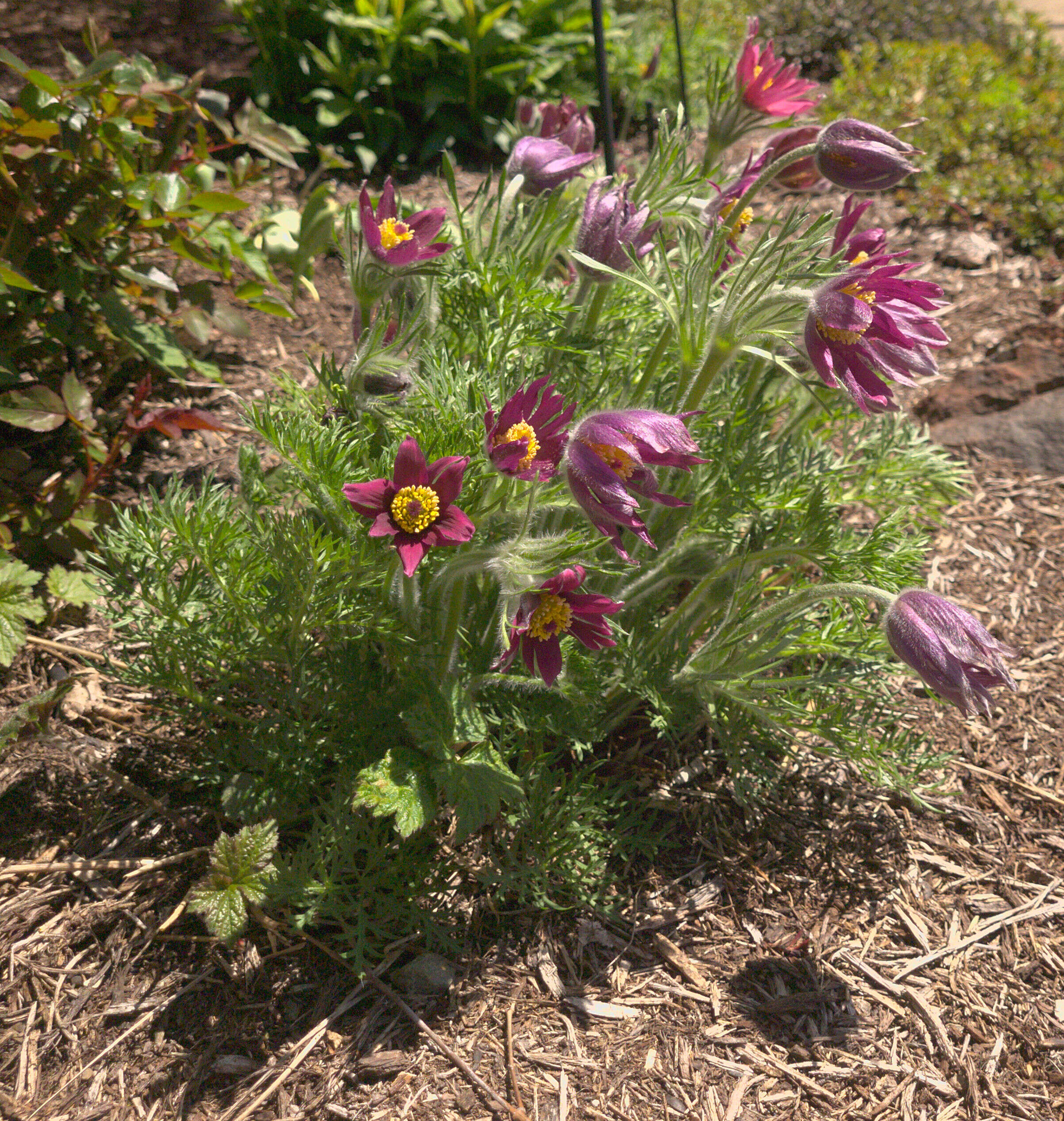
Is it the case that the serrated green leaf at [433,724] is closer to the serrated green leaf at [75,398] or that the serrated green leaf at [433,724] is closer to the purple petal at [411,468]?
the purple petal at [411,468]

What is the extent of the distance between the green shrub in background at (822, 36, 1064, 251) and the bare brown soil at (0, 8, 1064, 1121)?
2.67m

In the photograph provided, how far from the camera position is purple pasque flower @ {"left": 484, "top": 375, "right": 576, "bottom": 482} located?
131 centimetres

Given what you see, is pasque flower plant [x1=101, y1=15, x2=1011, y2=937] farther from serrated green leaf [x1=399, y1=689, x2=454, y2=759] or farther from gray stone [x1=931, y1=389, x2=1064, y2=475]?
gray stone [x1=931, y1=389, x2=1064, y2=475]

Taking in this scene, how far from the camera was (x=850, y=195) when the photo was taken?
1.64 meters

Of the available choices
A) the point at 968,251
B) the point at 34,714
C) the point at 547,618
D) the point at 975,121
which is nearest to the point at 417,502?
the point at 547,618

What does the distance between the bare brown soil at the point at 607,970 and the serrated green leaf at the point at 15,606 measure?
18 centimetres

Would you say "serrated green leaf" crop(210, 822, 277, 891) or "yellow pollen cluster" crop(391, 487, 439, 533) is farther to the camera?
"serrated green leaf" crop(210, 822, 277, 891)

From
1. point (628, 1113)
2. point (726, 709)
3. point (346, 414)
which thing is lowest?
point (628, 1113)

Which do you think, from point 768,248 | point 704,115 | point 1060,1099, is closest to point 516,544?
point 768,248

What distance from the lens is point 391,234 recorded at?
4.95 feet

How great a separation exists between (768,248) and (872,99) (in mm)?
3893

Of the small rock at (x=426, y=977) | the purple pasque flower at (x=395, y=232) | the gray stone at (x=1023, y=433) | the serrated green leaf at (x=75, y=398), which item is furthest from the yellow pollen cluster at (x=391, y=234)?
the gray stone at (x=1023, y=433)

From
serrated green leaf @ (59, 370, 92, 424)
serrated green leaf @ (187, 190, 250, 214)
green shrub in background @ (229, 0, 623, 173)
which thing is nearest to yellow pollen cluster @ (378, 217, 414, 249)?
serrated green leaf @ (187, 190, 250, 214)

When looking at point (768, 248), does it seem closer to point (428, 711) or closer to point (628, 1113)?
point (428, 711)
